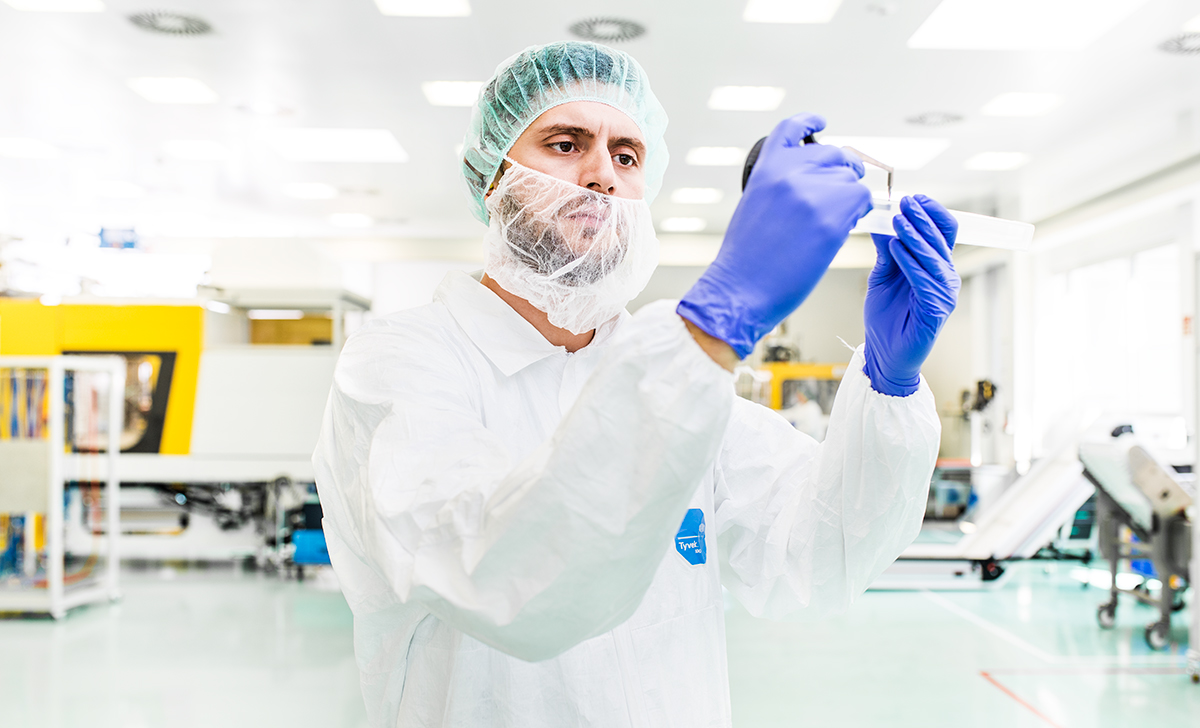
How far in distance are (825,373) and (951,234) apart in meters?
9.44

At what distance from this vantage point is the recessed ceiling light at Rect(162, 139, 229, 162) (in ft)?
24.6

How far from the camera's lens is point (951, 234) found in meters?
1.00

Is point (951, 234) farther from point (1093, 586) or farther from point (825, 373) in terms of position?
point (825, 373)

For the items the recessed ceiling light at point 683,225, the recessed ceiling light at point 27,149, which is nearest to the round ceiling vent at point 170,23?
the recessed ceiling light at point 27,149

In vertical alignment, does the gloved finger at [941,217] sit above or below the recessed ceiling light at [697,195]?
below

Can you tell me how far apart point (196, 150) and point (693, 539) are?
808cm

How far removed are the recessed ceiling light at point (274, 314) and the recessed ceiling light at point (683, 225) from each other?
5676mm

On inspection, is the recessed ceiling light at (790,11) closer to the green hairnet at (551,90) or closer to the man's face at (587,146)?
the green hairnet at (551,90)

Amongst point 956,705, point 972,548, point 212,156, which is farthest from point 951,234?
point 212,156

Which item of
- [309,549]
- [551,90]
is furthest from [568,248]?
[309,549]

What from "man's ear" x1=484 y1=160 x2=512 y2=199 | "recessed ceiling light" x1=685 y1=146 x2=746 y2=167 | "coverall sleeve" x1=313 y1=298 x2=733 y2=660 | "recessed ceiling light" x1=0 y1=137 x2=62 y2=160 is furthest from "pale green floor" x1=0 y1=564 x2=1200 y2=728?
"recessed ceiling light" x1=0 y1=137 x2=62 y2=160

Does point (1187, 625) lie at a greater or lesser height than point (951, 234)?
lesser

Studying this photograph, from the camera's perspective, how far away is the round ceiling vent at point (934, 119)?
6655 millimetres

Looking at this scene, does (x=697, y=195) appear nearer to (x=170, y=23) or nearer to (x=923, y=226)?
(x=170, y=23)
